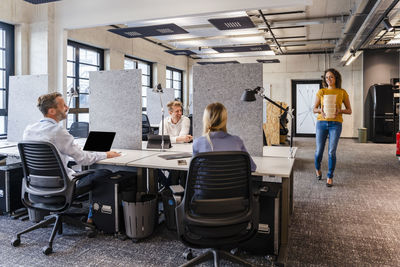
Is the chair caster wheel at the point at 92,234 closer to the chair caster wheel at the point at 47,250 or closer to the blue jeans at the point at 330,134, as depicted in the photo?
the chair caster wheel at the point at 47,250

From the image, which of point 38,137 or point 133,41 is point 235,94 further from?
point 133,41

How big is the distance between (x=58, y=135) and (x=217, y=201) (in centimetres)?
120

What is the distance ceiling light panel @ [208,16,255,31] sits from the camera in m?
4.67

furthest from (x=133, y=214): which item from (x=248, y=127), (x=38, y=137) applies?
(x=248, y=127)

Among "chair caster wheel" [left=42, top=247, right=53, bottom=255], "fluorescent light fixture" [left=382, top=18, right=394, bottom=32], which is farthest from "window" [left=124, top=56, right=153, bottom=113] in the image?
"chair caster wheel" [left=42, top=247, right=53, bottom=255]

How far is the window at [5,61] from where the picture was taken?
466 cm

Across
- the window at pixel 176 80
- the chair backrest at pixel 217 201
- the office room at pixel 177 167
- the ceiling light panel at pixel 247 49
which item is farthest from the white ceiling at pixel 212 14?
the chair backrest at pixel 217 201

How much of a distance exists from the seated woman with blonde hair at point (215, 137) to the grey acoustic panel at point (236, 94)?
2.26ft

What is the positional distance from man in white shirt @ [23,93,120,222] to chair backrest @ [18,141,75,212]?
0.07 meters

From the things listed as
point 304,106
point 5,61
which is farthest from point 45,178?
point 304,106

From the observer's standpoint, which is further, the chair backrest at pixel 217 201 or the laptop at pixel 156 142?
the laptop at pixel 156 142

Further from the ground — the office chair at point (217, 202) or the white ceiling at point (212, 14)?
the white ceiling at point (212, 14)

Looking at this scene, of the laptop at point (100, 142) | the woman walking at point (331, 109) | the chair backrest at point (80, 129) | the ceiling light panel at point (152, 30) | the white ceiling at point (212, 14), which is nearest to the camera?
the laptop at point (100, 142)

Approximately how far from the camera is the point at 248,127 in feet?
8.21
